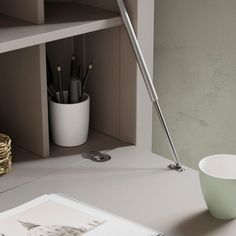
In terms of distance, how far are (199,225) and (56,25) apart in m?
0.50

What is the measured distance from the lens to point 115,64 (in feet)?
5.11

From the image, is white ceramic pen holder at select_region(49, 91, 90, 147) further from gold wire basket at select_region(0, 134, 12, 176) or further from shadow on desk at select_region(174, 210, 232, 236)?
shadow on desk at select_region(174, 210, 232, 236)

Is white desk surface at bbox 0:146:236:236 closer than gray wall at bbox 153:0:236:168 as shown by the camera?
Yes

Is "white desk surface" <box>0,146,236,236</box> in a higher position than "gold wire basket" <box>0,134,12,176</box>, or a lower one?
lower

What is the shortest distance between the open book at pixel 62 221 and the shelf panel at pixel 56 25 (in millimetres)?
297

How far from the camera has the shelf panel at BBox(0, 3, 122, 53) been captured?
1.29 metres

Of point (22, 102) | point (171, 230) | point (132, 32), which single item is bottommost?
point (171, 230)

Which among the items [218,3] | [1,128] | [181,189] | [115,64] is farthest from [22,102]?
[218,3]

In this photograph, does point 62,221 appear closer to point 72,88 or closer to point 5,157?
point 5,157

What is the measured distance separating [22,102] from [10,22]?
0.68 ft

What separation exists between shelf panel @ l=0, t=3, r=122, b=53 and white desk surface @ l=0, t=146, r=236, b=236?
0.28m

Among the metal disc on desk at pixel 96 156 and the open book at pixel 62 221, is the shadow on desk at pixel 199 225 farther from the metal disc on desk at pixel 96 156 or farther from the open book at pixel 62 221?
the metal disc on desk at pixel 96 156

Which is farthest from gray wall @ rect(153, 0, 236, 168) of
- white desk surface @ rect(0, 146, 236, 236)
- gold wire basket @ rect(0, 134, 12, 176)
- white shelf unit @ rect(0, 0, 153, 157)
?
gold wire basket @ rect(0, 134, 12, 176)

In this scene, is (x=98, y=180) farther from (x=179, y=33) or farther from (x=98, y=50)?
(x=179, y=33)
